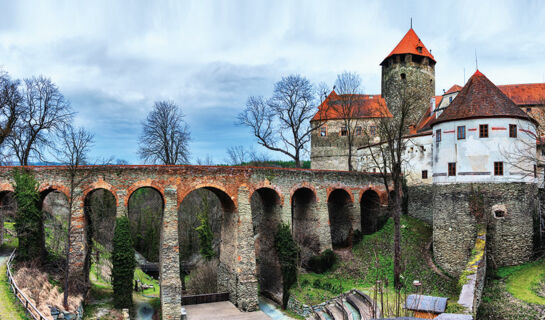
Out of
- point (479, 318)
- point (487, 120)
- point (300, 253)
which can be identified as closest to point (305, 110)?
point (300, 253)

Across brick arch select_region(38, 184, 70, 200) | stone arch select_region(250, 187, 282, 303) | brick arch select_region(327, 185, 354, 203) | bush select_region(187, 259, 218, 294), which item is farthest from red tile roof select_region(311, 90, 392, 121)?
brick arch select_region(38, 184, 70, 200)

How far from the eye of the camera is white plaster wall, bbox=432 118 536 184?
19747 mm

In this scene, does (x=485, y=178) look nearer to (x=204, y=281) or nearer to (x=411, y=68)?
(x=204, y=281)

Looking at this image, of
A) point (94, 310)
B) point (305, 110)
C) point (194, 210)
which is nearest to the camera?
point (94, 310)

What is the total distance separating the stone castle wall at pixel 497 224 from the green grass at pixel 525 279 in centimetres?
46

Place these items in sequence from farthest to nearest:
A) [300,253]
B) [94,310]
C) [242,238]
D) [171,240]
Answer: [300,253] < [242,238] < [171,240] < [94,310]

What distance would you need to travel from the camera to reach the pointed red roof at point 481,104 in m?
19.9

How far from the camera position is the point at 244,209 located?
2194 centimetres

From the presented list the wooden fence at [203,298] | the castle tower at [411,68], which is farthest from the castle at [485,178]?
the castle tower at [411,68]

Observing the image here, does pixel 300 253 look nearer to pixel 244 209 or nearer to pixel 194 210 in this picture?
pixel 244 209

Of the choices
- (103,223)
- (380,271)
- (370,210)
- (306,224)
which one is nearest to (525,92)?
(370,210)

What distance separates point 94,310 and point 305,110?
22753 millimetres

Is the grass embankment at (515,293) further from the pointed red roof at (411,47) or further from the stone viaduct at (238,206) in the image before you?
the pointed red roof at (411,47)

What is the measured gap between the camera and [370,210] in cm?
A: 2873
